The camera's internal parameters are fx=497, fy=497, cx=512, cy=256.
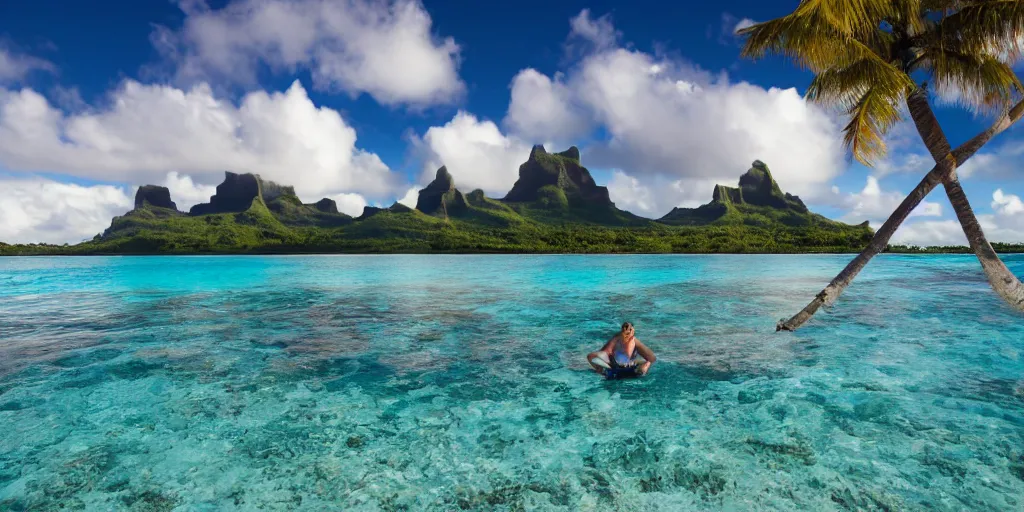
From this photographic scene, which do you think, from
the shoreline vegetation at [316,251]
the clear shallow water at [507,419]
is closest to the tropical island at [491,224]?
the shoreline vegetation at [316,251]

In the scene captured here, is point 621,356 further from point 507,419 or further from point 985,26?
point 985,26

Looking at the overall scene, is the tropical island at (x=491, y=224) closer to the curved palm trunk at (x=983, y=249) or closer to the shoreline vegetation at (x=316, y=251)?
the shoreline vegetation at (x=316, y=251)

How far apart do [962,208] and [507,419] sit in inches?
332

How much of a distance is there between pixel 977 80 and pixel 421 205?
165m

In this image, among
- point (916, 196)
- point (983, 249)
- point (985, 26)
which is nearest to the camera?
point (985, 26)

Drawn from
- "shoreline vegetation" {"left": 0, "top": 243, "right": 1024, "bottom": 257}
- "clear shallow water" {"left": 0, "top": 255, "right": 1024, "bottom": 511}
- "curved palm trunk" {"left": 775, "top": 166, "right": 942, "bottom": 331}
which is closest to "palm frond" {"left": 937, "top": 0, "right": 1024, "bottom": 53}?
"curved palm trunk" {"left": 775, "top": 166, "right": 942, "bottom": 331}

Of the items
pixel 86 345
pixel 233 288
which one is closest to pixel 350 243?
pixel 233 288

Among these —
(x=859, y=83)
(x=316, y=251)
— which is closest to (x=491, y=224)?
(x=316, y=251)

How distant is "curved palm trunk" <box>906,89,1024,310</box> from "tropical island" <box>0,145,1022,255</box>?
87.0 meters

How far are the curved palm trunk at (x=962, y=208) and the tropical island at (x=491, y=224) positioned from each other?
8703 centimetres

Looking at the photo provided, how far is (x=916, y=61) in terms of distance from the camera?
879 centimetres

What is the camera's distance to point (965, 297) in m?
20.7

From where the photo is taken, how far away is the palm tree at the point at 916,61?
7.92m

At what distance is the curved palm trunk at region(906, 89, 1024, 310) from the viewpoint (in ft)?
27.0
